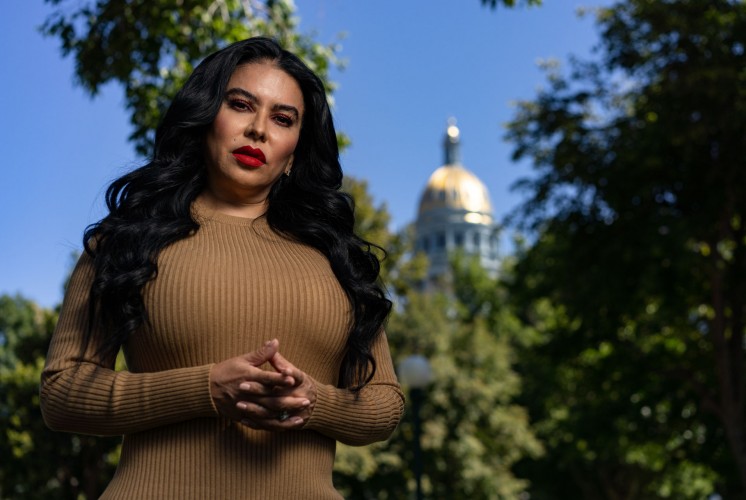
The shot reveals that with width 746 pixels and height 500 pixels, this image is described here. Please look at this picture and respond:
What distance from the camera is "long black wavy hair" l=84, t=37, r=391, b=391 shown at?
85.7 inches

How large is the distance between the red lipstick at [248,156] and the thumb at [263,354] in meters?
0.59

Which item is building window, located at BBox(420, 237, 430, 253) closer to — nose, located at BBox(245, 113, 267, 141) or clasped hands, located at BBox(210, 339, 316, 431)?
nose, located at BBox(245, 113, 267, 141)

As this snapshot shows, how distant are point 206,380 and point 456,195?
135 meters

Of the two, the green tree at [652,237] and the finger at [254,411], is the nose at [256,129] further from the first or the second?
the green tree at [652,237]

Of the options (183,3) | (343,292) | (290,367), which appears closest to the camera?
(290,367)

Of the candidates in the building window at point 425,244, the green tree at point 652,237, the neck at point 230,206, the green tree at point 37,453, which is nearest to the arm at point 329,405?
the neck at point 230,206

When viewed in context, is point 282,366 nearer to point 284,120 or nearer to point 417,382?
point 284,120

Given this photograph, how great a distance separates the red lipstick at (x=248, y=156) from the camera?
2.40 meters

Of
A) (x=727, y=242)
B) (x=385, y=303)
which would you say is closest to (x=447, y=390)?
(x=727, y=242)

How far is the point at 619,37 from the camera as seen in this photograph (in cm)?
1720

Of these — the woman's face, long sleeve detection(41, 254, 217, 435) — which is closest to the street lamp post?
the woman's face

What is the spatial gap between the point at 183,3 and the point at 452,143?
134606 mm

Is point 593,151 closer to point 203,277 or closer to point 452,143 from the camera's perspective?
point 203,277

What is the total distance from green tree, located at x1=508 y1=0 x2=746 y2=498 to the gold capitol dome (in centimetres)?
11455
